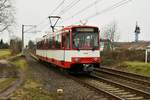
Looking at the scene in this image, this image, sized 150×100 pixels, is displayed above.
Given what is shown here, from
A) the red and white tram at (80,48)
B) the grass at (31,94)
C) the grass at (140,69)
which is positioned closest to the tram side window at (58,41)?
the red and white tram at (80,48)

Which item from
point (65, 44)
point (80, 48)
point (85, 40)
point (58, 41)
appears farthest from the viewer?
point (58, 41)

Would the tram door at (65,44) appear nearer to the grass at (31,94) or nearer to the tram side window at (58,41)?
the tram side window at (58,41)

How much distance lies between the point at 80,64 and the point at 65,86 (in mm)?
4512

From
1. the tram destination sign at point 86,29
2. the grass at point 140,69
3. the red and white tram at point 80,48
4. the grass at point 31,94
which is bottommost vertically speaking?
the grass at point 31,94

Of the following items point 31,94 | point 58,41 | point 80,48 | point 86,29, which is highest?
point 86,29

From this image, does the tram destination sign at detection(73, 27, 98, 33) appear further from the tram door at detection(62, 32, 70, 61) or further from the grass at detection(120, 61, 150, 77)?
the grass at detection(120, 61, 150, 77)

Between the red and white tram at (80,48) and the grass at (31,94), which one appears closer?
the grass at (31,94)

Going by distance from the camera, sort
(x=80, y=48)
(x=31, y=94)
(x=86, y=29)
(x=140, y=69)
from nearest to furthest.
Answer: (x=31, y=94), (x=80, y=48), (x=86, y=29), (x=140, y=69)

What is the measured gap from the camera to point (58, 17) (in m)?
36.7

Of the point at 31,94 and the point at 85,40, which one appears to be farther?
the point at 85,40

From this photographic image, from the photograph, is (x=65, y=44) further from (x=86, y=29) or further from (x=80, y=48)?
(x=86, y=29)

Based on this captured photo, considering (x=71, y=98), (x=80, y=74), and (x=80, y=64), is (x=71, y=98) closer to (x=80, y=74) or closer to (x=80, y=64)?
(x=80, y=64)

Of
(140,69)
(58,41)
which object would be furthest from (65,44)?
(140,69)

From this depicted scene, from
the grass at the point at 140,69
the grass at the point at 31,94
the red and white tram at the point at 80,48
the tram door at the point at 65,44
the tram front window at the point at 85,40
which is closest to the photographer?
the grass at the point at 31,94
